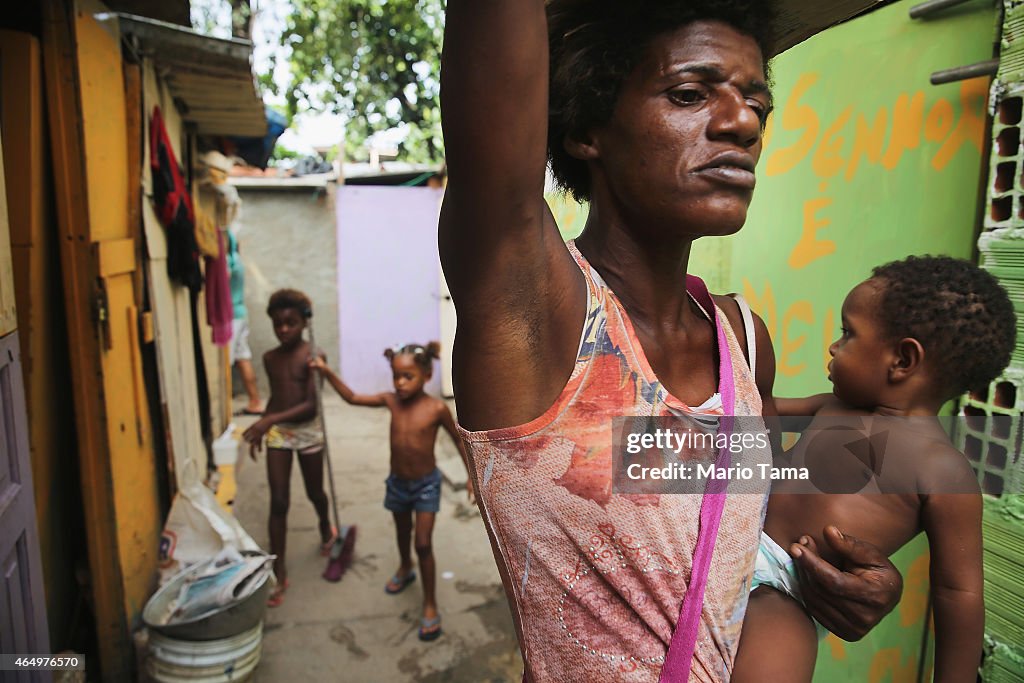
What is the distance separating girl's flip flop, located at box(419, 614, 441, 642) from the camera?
3.69 m

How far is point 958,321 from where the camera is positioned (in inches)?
57.5

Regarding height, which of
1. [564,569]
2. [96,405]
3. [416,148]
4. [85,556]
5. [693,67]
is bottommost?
[85,556]

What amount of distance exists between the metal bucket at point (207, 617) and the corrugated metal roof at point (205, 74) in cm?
272

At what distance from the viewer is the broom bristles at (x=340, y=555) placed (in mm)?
4331

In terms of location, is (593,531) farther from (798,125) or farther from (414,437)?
(414,437)

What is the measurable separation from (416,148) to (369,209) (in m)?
3.82

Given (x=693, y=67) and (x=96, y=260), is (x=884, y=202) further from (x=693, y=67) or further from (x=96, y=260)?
(x=96, y=260)

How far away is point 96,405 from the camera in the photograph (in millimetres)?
2883

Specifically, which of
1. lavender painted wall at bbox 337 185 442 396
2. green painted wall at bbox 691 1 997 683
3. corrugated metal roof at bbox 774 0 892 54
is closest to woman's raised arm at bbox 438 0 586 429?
corrugated metal roof at bbox 774 0 892 54

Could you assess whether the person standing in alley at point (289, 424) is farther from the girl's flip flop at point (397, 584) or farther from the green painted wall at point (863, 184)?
the green painted wall at point (863, 184)

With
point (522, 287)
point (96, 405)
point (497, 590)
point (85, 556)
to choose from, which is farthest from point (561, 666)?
point (497, 590)

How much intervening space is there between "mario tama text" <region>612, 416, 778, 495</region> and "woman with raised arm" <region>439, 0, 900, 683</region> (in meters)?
0.02

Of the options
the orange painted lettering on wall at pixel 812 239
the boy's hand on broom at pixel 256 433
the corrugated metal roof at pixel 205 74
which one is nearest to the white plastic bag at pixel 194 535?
the boy's hand on broom at pixel 256 433

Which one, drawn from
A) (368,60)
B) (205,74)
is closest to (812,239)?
(205,74)
